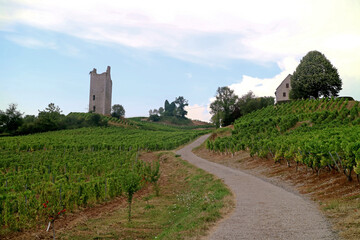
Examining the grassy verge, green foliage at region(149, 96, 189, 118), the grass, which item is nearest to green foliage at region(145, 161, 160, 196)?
the grassy verge

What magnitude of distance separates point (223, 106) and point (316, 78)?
967 inches

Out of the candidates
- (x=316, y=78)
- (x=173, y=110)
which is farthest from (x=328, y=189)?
(x=173, y=110)

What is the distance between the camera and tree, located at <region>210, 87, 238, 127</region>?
73.5 metres

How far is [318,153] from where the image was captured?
16141 mm

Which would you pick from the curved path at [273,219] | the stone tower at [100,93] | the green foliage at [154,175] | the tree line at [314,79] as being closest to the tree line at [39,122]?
the stone tower at [100,93]

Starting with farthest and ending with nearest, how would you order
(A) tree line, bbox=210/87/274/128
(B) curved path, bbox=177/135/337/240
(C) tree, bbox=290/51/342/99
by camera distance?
(A) tree line, bbox=210/87/274/128 → (C) tree, bbox=290/51/342/99 → (B) curved path, bbox=177/135/337/240

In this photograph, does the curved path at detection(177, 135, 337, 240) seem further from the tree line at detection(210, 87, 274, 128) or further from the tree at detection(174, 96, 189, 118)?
the tree at detection(174, 96, 189, 118)

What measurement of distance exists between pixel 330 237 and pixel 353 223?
121cm

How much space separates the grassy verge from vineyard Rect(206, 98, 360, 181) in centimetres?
566

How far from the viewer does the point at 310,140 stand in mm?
19156

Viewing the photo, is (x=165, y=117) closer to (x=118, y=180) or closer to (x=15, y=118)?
(x=15, y=118)

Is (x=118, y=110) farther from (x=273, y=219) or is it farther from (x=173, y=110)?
(x=273, y=219)

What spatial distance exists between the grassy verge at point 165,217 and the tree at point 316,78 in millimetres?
47314

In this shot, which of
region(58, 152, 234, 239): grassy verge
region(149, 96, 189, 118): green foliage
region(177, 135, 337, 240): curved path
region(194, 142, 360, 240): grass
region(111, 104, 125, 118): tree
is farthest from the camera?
region(149, 96, 189, 118): green foliage
